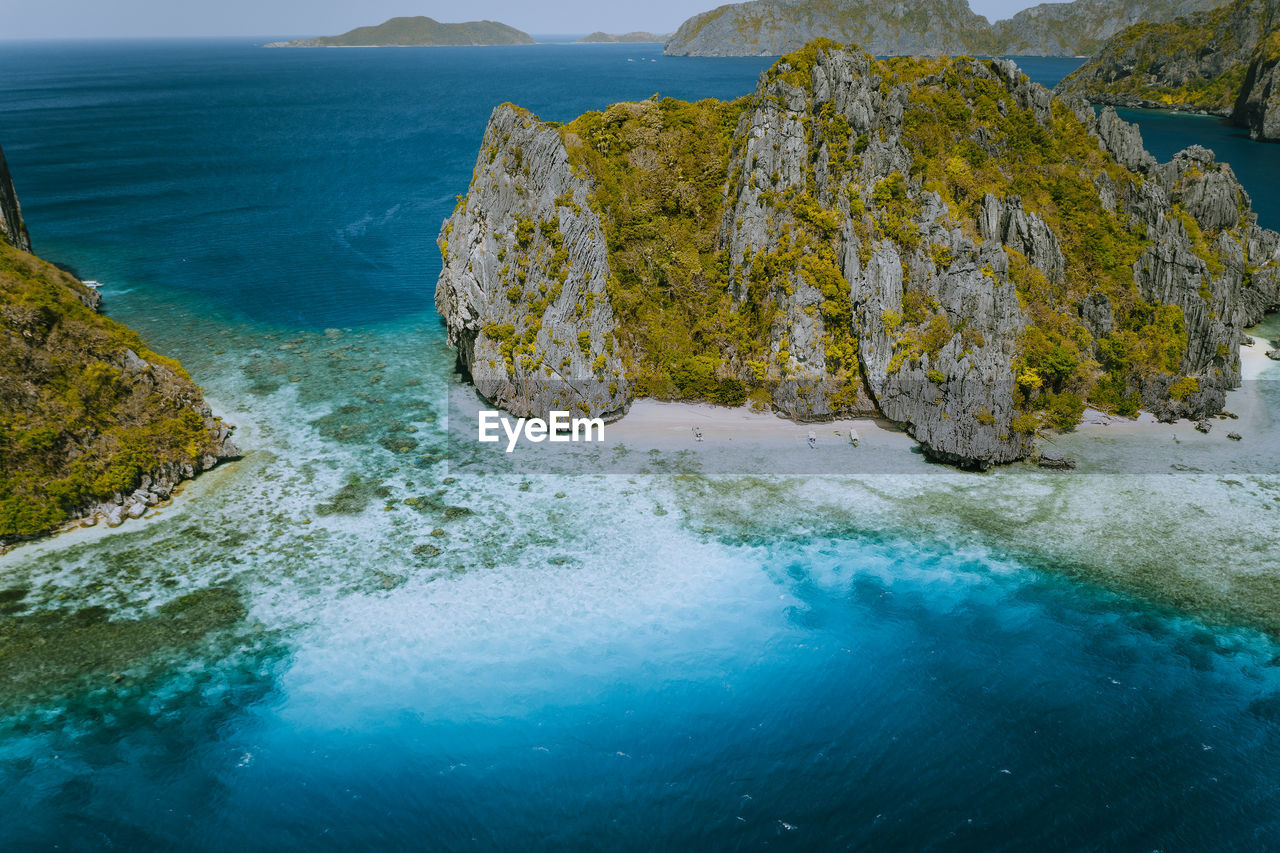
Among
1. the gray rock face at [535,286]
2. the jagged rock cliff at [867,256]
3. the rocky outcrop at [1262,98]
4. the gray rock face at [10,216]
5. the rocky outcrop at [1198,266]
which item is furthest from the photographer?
the rocky outcrop at [1262,98]

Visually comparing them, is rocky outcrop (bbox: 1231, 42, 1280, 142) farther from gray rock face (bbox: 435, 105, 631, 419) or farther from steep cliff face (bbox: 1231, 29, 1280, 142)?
gray rock face (bbox: 435, 105, 631, 419)

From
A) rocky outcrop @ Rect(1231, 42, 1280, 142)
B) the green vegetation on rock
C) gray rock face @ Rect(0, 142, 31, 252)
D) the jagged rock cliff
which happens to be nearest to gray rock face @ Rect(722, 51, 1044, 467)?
the jagged rock cliff

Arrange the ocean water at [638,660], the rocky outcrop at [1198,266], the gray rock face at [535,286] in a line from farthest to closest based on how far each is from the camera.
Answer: the rocky outcrop at [1198,266] < the gray rock face at [535,286] < the ocean water at [638,660]

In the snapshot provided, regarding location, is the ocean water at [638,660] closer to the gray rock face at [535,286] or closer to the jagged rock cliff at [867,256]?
the gray rock face at [535,286]

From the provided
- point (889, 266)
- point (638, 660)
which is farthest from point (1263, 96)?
Result: point (638, 660)

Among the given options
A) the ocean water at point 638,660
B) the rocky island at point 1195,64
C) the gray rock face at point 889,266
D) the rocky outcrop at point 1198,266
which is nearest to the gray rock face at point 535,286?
the ocean water at point 638,660

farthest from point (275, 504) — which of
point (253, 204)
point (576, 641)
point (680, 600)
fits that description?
point (253, 204)

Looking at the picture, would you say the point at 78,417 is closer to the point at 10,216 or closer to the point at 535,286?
the point at 535,286
